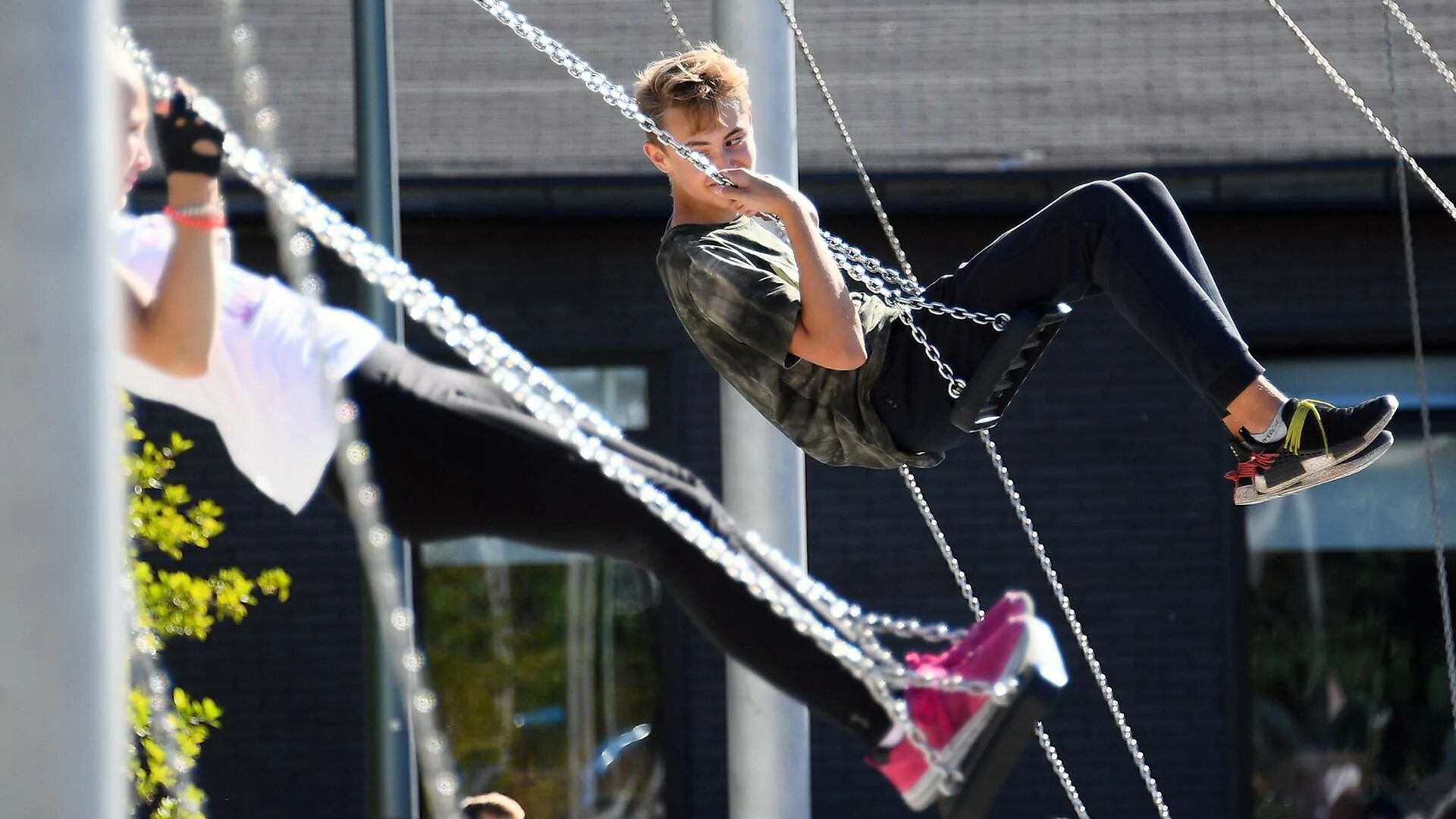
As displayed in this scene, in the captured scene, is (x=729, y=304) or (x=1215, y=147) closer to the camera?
(x=729, y=304)

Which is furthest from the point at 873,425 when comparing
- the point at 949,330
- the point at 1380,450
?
the point at 1380,450

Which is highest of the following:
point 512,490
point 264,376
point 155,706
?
point 264,376

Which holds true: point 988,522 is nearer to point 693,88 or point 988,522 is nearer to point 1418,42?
point 1418,42

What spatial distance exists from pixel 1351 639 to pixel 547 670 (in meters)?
3.13

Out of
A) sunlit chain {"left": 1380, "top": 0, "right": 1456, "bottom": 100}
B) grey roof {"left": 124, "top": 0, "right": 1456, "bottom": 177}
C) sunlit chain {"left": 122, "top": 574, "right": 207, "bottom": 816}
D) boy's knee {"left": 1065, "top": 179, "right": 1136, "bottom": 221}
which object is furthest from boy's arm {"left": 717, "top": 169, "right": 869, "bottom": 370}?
grey roof {"left": 124, "top": 0, "right": 1456, "bottom": 177}

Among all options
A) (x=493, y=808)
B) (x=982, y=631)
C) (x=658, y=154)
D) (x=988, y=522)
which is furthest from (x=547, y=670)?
(x=982, y=631)

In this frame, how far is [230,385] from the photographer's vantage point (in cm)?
258

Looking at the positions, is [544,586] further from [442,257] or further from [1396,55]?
[1396,55]

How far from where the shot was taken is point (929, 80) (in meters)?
7.72

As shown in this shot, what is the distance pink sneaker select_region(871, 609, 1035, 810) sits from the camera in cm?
292

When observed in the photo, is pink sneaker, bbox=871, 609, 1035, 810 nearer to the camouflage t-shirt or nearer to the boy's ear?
Result: the camouflage t-shirt

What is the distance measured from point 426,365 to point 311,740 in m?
4.94

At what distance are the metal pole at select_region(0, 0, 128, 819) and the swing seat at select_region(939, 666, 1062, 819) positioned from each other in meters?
1.33

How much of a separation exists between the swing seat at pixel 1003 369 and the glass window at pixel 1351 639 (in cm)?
390
